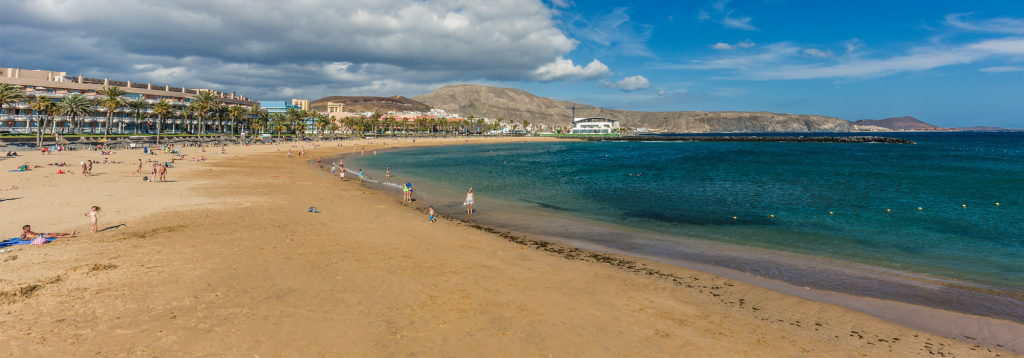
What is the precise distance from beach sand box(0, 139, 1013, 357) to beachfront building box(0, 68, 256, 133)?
285 ft

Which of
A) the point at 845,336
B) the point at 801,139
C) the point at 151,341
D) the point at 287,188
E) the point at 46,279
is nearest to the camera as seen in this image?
the point at 151,341

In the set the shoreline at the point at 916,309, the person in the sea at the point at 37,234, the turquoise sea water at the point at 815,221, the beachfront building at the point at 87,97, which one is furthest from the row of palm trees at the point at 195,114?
the shoreline at the point at 916,309

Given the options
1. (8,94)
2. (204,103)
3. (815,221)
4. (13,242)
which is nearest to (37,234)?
(13,242)

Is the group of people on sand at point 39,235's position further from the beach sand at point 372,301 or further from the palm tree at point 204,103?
the palm tree at point 204,103

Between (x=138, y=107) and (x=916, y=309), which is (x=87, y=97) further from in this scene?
(x=916, y=309)

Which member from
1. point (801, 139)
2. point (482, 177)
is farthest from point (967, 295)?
point (801, 139)

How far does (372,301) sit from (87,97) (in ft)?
375

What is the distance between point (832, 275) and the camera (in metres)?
13.4

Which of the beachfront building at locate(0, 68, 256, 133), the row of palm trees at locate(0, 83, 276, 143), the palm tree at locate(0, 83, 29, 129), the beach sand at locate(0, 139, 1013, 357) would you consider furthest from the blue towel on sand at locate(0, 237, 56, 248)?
the beachfront building at locate(0, 68, 256, 133)

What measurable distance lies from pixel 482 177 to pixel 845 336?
3578cm

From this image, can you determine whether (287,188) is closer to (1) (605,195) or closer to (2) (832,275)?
(1) (605,195)

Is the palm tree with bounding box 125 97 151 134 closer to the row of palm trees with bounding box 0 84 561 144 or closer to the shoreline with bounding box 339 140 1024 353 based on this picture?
the row of palm trees with bounding box 0 84 561 144

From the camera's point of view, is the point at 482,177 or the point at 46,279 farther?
the point at 482,177

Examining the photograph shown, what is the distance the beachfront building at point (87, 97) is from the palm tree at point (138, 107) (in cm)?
36
